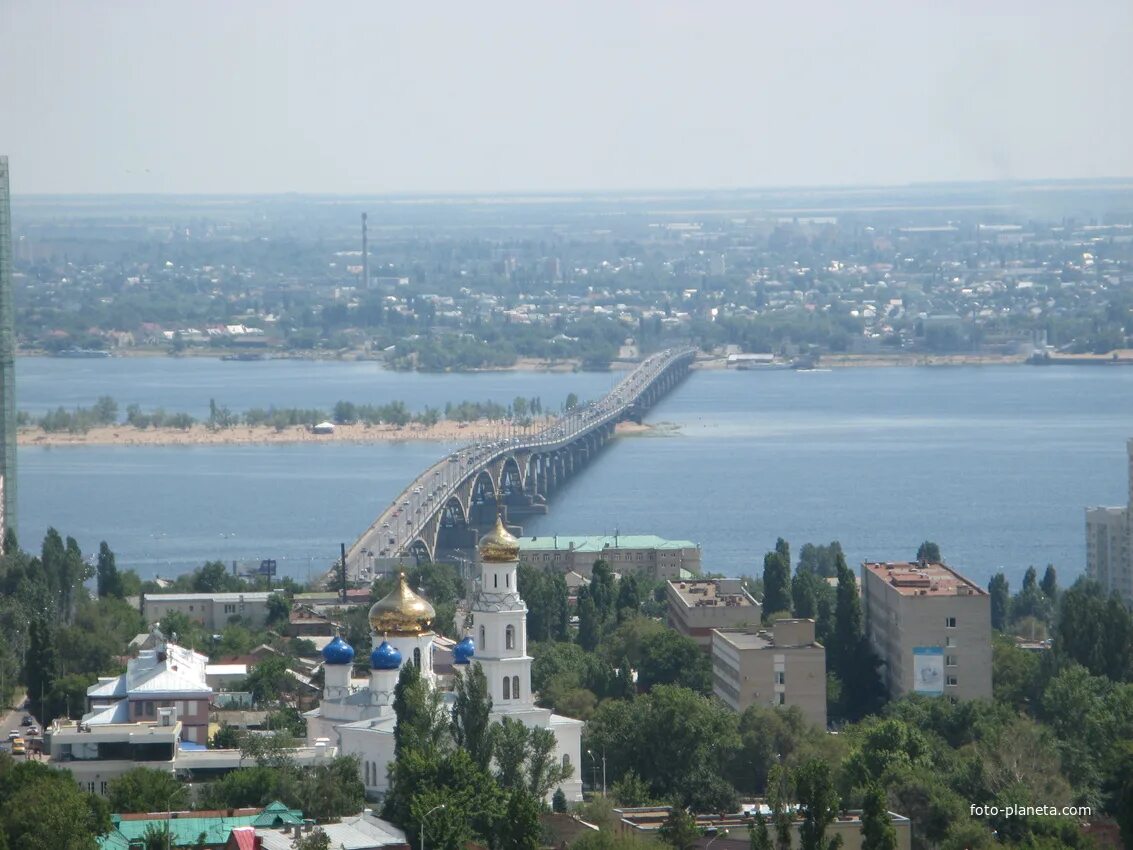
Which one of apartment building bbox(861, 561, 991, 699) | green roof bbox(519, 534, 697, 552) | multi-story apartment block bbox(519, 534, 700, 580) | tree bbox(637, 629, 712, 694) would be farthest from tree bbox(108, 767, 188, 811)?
green roof bbox(519, 534, 697, 552)

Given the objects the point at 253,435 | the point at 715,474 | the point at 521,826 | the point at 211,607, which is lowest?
the point at 253,435

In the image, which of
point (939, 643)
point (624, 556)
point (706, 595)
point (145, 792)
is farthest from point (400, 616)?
point (624, 556)

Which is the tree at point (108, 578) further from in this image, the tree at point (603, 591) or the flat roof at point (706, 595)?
the flat roof at point (706, 595)

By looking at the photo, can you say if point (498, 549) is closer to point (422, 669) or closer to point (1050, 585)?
point (422, 669)

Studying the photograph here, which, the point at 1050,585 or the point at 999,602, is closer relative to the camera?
the point at 999,602

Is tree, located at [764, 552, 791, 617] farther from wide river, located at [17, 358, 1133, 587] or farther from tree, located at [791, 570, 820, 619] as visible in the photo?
wide river, located at [17, 358, 1133, 587]

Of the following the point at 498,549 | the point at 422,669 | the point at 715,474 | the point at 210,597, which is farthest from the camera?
the point at 715,474

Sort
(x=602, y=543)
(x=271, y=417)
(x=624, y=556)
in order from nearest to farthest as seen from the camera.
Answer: (x=624, y=556)
(x=602, y=543)
(x=271, y=417)
